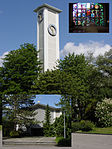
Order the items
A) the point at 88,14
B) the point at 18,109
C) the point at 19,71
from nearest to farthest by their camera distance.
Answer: the point at 18,109
the point at 88,14
the point at 19,71

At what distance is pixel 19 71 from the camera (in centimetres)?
2655

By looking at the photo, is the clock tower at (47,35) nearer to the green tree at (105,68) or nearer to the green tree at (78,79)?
the green tree at (78,79)

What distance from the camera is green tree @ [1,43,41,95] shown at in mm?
25391

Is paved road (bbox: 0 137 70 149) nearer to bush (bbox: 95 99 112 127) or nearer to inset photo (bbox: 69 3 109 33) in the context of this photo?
inset photo (bbox: 69 3 109 33)

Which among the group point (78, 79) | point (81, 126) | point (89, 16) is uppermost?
point (89, 16)

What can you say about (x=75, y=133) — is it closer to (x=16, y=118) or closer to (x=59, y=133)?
(x=59, y=133)

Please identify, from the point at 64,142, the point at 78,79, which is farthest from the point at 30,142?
the point at 78,79

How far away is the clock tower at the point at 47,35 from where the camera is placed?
34.1 m

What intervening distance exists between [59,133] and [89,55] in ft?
63.7

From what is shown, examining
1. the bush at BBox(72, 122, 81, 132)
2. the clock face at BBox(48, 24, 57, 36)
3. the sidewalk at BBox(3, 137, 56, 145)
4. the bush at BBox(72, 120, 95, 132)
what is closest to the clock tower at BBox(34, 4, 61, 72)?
the clock face at BBox(48, 24, 57, 36)

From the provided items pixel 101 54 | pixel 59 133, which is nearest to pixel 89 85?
pixel 101 54

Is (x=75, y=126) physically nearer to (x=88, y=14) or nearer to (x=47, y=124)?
(x=47, y=124)

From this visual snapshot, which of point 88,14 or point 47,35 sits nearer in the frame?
point 88,14

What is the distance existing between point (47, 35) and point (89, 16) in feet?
66.2
